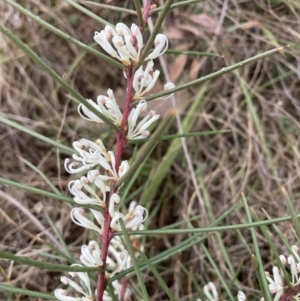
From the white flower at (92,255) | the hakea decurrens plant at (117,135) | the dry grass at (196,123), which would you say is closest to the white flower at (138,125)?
the hakea decurrens plant at (117,135)

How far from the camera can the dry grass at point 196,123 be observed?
3.92 ft

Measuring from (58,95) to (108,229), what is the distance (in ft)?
2.85

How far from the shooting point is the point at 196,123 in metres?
1.33

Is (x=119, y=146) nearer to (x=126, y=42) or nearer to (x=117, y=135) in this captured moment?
(x=117, y=135)

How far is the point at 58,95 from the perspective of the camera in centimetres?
140

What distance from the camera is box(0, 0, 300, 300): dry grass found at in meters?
1.19

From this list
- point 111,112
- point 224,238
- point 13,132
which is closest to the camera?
point 111,112

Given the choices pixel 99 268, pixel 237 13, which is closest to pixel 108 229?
pixel 99 268

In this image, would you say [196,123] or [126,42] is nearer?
[126,42]

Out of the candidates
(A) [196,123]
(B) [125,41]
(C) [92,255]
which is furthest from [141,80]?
(A) [196,123]

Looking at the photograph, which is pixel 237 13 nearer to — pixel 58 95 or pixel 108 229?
pixel 58 95

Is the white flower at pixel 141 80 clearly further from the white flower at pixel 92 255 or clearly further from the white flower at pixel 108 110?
the white flower at pixel 92 255

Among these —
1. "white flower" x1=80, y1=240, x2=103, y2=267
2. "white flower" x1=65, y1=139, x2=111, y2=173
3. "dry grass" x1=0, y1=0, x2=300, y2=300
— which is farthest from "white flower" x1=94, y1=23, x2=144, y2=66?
"dry grass" x1=0, y1=0, x2=300, y2=300

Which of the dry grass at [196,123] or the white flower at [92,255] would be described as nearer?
the white flower at [92,255]
